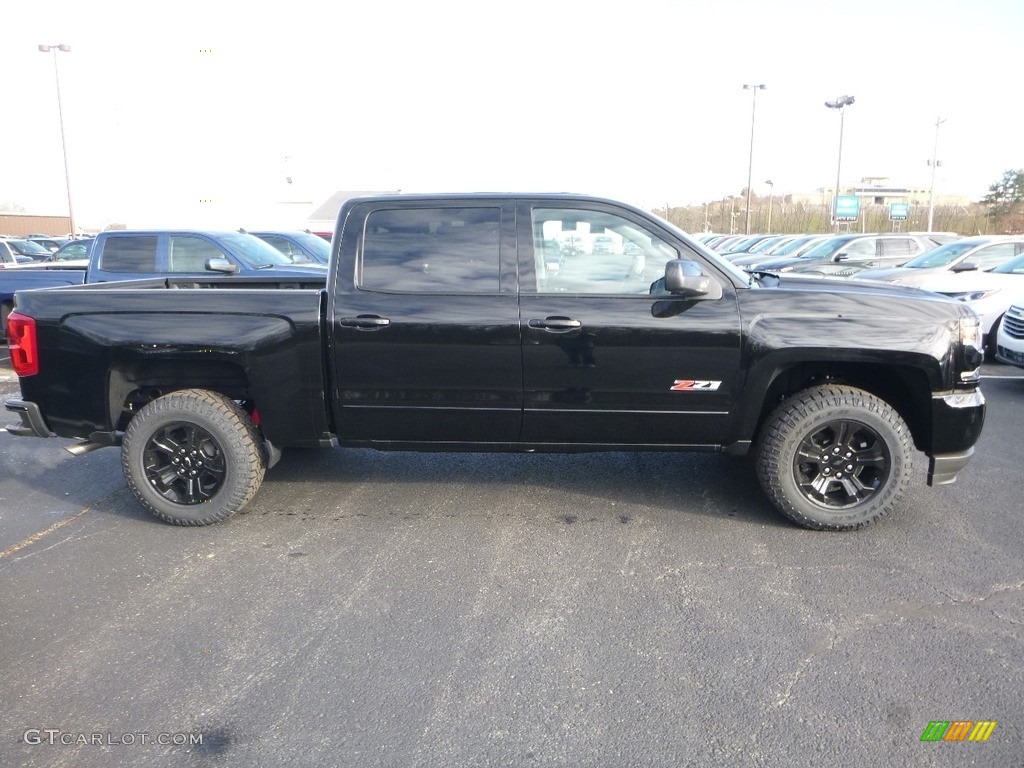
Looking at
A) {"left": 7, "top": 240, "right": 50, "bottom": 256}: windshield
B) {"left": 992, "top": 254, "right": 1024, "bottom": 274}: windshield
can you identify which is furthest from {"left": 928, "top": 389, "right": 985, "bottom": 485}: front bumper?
{"left": 7, "top": 240, "right": 50, "bottom": 256}: windshield

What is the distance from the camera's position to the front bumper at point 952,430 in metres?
4.10

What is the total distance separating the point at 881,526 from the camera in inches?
172

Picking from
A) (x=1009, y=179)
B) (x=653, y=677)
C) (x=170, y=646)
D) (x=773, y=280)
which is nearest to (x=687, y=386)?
(x=773, y=280)

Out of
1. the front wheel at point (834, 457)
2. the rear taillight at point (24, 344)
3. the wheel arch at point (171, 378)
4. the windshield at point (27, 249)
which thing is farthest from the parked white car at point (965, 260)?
the windshield at point (27, 249)

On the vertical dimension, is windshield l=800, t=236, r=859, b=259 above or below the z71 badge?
above

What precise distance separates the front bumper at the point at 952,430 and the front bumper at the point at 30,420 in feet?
16.8

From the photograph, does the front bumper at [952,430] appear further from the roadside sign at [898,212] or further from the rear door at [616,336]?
the roadside sign at [898,212]

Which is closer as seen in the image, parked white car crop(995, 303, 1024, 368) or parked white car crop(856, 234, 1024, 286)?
parked white car crop(995, 303, 1024, 368)

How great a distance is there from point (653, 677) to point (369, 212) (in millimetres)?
2900

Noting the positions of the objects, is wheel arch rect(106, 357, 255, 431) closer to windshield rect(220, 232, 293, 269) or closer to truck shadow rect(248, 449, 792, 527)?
truck shadow rect(248, 449, 792, 527)

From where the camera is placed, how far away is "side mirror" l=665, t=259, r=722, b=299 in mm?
3867

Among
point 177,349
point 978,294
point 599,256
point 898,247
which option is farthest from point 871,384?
point 898,247

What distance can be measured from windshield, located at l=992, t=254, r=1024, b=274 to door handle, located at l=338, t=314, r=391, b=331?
9.31 m

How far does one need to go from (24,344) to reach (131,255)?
19.3 ft
